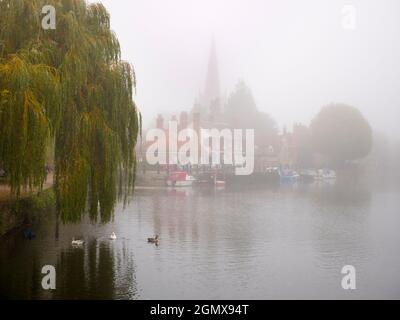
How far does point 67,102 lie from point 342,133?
79.2m

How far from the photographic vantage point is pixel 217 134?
284 ft

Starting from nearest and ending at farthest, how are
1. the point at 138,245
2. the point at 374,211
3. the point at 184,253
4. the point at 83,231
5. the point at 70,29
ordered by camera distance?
the point at 70,29 < the point at 184,253 < the point at 138,245 < the point at 83,231 < the point at 374,211

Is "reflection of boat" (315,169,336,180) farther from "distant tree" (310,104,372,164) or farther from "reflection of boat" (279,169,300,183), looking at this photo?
"reflection of boat" (279,169,300,183)

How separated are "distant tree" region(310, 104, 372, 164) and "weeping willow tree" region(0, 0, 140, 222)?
247ft

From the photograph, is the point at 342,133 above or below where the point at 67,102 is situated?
above

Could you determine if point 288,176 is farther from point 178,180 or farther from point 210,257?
point 210,257

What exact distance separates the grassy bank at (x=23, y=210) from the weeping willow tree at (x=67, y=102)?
3557 millimetres

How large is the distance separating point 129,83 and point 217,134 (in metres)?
66.0

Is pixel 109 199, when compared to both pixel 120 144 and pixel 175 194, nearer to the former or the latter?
pixel 120 144

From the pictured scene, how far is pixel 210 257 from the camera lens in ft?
75.0

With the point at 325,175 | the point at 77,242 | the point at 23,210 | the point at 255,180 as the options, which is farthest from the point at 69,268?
the point at 325,175

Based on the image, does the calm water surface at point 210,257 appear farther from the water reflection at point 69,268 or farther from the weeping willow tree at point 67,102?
the weeping willow tree at point 67,102

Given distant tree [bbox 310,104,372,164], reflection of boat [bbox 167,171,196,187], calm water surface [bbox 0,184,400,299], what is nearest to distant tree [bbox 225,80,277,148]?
distant tree [bbox 310,104,372,164]

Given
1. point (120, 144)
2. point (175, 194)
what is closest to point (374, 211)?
point (175, 194)
